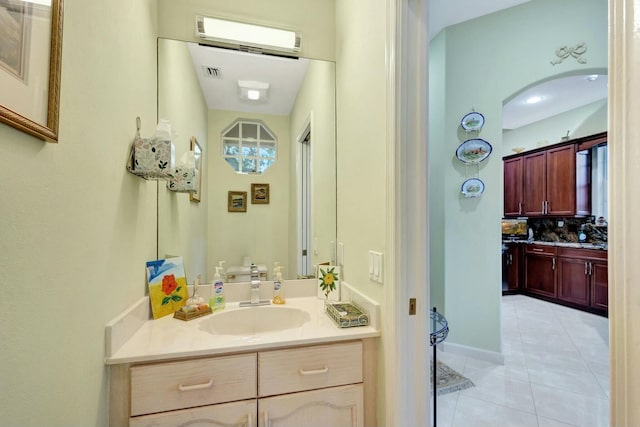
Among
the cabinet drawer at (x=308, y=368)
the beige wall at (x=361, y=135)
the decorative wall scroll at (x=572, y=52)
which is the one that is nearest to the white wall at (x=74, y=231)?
the cabinet drawer at (x=308, y=368)

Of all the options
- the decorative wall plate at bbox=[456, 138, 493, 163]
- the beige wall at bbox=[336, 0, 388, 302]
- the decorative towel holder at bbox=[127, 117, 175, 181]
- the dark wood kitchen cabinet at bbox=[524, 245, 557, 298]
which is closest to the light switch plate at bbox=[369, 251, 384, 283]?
the beige wall at bbox=[336, 0, 388, 302]

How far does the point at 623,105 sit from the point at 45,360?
4.07 ft

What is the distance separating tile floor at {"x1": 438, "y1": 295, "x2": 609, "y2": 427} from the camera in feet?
6.01

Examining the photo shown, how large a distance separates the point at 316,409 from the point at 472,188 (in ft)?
7.53

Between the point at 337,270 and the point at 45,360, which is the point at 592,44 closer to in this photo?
the point at 337,270

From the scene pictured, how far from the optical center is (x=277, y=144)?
1796 mm

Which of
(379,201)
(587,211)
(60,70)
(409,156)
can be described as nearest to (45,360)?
(60,70)

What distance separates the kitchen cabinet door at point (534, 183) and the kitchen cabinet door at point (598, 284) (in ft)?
4.11

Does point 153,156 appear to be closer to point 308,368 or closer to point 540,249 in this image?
point 308,368

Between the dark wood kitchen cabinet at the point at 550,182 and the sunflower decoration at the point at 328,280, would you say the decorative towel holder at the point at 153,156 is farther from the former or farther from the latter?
the dark wood kitchen cabinet at the point at 550,182

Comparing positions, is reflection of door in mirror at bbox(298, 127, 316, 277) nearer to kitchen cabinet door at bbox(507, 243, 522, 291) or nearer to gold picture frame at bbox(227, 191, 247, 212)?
gold picture frame at bbox(227, 191, 247, 212)

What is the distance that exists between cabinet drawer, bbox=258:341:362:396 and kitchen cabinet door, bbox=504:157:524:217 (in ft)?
18.0

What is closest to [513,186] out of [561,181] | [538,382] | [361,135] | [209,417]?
[561,181]

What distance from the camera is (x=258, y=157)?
5.77ft
